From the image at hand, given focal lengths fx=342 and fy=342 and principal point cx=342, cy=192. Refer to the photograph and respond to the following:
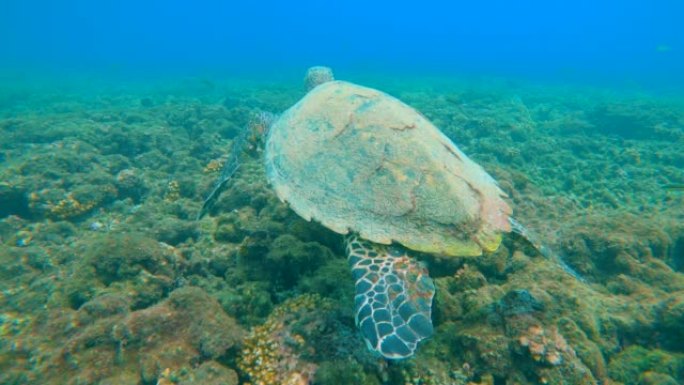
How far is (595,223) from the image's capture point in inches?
187

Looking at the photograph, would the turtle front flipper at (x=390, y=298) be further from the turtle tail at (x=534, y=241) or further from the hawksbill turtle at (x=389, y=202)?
the turtle tail at (x=534, y=241)

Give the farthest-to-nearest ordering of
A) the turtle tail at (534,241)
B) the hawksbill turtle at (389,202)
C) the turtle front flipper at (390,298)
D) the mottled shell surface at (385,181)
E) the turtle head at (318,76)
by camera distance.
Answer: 1. the turtle head at (318,76)
2. the turtle tail at (534,241)
3. the mottled shell surface at (385,181)
4. the hawksbill turtle at (389,202)
5. the turtle front flipper at (390,298)

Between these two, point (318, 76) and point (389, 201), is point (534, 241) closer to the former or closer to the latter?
point (389, 201)

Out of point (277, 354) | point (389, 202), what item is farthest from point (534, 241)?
point (277, 354)

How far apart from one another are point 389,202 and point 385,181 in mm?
227

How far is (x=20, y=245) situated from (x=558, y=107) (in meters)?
22.2

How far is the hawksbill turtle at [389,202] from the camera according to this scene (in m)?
2.69

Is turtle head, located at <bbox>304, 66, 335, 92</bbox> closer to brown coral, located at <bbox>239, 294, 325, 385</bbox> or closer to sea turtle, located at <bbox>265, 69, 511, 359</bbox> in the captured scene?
sea turtle, located at <bbox>265, 69, 511, 359</bbox>

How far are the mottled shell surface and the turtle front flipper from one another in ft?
0.72

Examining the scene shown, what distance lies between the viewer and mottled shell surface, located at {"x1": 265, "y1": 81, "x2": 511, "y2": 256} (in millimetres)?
3002

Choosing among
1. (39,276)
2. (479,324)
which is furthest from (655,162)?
(39,276)

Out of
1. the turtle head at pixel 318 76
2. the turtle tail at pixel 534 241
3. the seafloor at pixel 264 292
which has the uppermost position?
the turtle head at pixel 318 76

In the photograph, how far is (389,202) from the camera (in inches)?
122

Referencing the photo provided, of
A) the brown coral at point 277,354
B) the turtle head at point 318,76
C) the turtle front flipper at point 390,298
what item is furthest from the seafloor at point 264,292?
the turtle head at point 318,76
